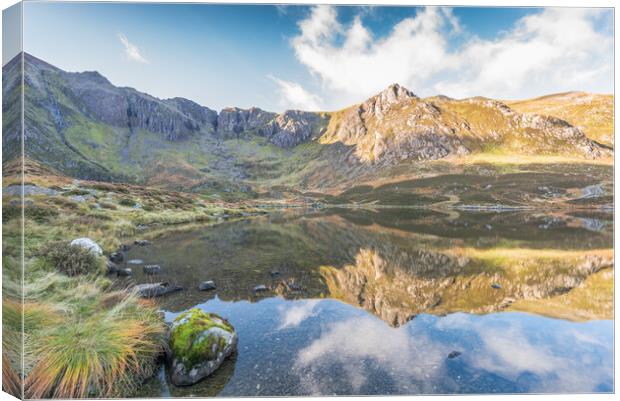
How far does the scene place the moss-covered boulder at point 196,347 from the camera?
20.7 ft

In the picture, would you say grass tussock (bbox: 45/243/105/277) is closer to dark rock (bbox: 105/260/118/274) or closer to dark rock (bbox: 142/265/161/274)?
dark rock (bbox: 105/260/118/274)

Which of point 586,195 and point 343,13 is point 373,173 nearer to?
point 586,195

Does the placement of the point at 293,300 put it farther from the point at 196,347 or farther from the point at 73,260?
the point at 73,260

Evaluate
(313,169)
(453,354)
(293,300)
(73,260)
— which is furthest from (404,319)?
(313,169)

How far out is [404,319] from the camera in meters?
9.80

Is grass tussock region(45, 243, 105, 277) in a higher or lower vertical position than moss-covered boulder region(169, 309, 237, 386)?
higher

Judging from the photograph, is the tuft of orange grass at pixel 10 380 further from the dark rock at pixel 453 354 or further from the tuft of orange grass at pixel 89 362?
the dark rock at pixel 453 354

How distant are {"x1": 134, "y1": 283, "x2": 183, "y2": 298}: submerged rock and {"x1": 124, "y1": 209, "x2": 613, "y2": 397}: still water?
1.98ft

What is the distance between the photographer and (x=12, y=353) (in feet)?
20.5

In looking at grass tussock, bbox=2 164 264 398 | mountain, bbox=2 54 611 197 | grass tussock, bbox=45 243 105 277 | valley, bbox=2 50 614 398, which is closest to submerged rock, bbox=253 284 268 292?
valley, bbox=2 50 614 398

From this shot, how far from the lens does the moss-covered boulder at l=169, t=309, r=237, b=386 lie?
20.7 ft

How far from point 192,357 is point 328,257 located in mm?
14059

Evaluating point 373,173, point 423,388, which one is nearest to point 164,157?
point 373,173

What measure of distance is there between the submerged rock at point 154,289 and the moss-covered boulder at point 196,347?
5.05 m
